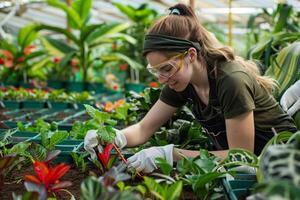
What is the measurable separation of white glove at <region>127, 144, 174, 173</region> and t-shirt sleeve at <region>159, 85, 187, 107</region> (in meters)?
0.36

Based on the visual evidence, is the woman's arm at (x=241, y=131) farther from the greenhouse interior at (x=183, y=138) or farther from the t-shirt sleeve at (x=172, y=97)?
the t-shirt sleeve at (x=172, y=97)

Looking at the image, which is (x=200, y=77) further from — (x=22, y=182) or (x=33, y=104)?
(x=33, y=104)

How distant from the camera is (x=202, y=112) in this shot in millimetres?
1939

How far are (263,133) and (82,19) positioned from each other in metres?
3.95

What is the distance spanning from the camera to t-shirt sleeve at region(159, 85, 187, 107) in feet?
6.63

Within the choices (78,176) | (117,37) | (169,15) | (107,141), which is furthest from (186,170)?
(117,37)

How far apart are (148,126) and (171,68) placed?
16.2 inches

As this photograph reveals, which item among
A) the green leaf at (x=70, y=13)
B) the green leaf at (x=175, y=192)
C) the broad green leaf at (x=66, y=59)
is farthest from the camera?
the green leaf at (x=70, y=13)

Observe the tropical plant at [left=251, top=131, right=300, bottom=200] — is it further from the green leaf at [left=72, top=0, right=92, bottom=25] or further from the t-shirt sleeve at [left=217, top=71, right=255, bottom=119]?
the green leaf at [left=72, top=0, right=92, bottom=25]

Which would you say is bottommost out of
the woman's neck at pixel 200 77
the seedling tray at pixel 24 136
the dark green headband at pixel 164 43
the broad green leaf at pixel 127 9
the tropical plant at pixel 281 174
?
the broad green leaf at pixel 127 9

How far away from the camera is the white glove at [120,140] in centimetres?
191

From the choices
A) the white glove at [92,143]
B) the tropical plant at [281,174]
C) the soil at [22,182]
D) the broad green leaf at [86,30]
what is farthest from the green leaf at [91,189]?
the broad green leaf at [86,30]

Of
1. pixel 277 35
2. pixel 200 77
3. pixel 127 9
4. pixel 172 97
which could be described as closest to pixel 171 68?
pixel 200 77

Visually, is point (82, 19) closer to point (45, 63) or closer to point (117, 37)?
point (117, 37)
